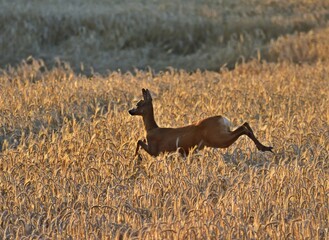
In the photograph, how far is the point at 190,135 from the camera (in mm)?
8297

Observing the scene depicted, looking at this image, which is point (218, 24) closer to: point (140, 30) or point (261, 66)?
point (140, 30)

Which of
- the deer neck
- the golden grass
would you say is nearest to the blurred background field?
the golden grass

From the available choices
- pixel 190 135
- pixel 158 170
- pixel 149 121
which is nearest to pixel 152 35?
pixel 149 121

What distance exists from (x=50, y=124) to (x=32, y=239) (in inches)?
178

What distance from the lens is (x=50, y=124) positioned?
34.8 ft

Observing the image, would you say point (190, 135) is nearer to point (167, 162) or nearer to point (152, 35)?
point (167, 162)

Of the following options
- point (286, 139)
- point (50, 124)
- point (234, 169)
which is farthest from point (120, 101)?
point (234, 169)

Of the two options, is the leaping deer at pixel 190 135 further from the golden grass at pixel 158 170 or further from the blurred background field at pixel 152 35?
the blurred background field at pixel 152 35

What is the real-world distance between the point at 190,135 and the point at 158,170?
492 mm

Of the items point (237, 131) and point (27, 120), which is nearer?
point (237, 131)

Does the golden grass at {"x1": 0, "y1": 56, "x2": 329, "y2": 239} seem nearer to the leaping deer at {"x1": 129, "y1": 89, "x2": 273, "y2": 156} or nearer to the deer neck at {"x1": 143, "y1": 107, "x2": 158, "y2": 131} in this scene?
the leaping deer at {"x1": 129, "y1": 89, "x2": 273, "y2": 156}

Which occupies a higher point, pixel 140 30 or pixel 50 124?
pixel 140 30

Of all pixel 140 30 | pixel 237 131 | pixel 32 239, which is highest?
pixel 140 30

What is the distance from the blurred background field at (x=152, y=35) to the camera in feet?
67.2
